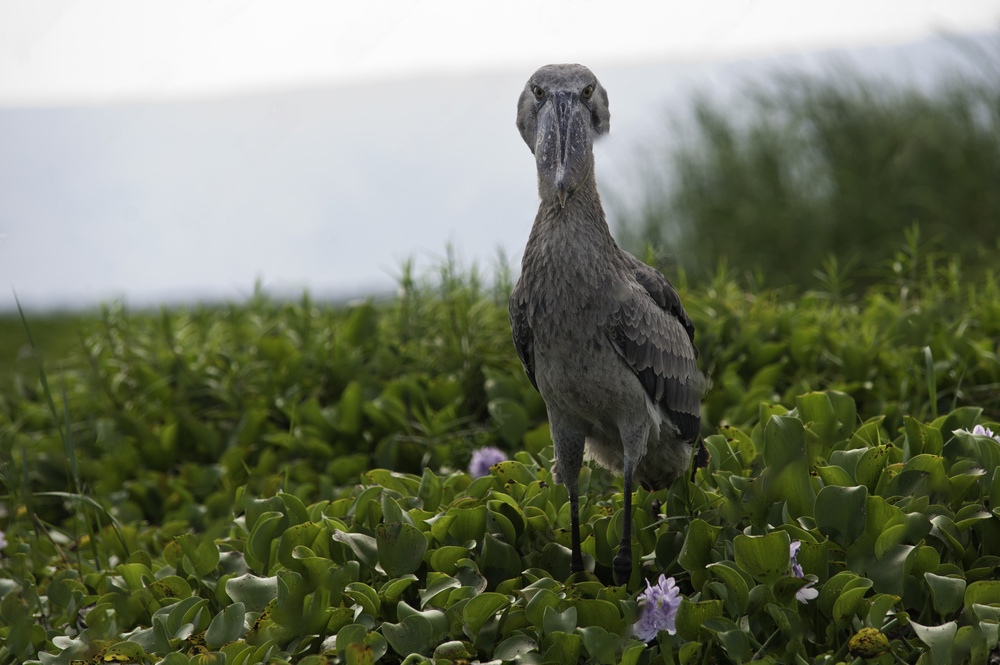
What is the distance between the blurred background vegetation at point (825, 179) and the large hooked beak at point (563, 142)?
5181 mm

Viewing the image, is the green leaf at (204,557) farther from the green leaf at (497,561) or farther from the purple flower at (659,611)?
the purple flower at (659,611)

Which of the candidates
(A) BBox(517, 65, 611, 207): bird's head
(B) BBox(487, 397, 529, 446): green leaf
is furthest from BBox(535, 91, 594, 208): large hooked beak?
(B) BBox(487, 397, 529, 446): green leaf

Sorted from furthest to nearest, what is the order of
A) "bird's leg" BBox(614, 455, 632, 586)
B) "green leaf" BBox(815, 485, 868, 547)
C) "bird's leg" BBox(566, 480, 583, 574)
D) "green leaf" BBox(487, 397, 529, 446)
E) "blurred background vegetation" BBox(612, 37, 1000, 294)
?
"blurred background vegetation" BBox(612, 37, 1000, 294) < "green leaf" BBox(487, 397, 529, 446) < "bird's leg" BBox(566, 480, 583, 574) < "bird's leg" BBox(614, 455, 632, 586) < "green leaf" BBox(815, 485, 868, 547)

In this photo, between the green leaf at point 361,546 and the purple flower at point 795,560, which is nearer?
the purple flower at point 795,560

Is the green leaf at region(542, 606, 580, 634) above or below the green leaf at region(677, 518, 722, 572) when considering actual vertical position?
below

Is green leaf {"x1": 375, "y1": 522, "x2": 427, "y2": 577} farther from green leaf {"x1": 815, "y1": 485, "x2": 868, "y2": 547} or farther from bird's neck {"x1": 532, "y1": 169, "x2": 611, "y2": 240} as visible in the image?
green leaf {"x1": 815, "y1": 485, "x2": 868, "y2": 547}

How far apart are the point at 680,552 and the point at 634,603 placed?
0.37 metres

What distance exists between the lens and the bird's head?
261 centimetres

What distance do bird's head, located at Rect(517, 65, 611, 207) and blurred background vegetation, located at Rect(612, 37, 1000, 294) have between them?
16.6 ft

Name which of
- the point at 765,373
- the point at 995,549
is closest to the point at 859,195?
the point at 765,373

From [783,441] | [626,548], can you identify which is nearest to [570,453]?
[626,548]

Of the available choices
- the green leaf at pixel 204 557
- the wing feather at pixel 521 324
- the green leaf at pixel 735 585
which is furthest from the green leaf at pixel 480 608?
the green leaf at pixel 204 557

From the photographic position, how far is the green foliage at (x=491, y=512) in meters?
2.60

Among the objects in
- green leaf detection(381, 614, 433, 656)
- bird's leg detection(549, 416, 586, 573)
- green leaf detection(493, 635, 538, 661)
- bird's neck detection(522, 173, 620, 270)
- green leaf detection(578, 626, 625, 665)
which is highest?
bird's neck detection(522, 173, 620, 270)
